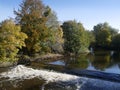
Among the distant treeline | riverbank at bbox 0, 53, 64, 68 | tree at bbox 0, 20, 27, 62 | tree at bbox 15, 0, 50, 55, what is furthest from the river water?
tree at bbox 15, 0, 50, 55

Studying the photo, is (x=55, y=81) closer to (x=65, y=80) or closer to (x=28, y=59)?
(x=65, y=80)

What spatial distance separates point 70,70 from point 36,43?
532 inches

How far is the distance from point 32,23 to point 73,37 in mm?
14188

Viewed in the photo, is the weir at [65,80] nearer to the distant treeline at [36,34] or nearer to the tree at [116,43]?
the distant treeline at [36,34]

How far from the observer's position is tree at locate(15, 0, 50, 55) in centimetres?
3875

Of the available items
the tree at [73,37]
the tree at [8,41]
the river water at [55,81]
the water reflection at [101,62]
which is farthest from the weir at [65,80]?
the tree at [73,37]

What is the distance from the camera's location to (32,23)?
128ft

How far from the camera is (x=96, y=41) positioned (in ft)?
240

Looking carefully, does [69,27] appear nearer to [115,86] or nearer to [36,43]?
[36,43]

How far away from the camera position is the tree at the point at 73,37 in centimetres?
4984

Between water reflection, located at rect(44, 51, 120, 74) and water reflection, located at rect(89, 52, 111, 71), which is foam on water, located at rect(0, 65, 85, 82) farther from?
water reflection, located at rect(89, 52, 111, 71)

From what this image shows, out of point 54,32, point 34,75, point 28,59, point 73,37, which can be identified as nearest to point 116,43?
point 73,37

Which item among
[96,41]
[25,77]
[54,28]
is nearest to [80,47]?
[54,28]

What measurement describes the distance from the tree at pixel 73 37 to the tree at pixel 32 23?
428 inches
